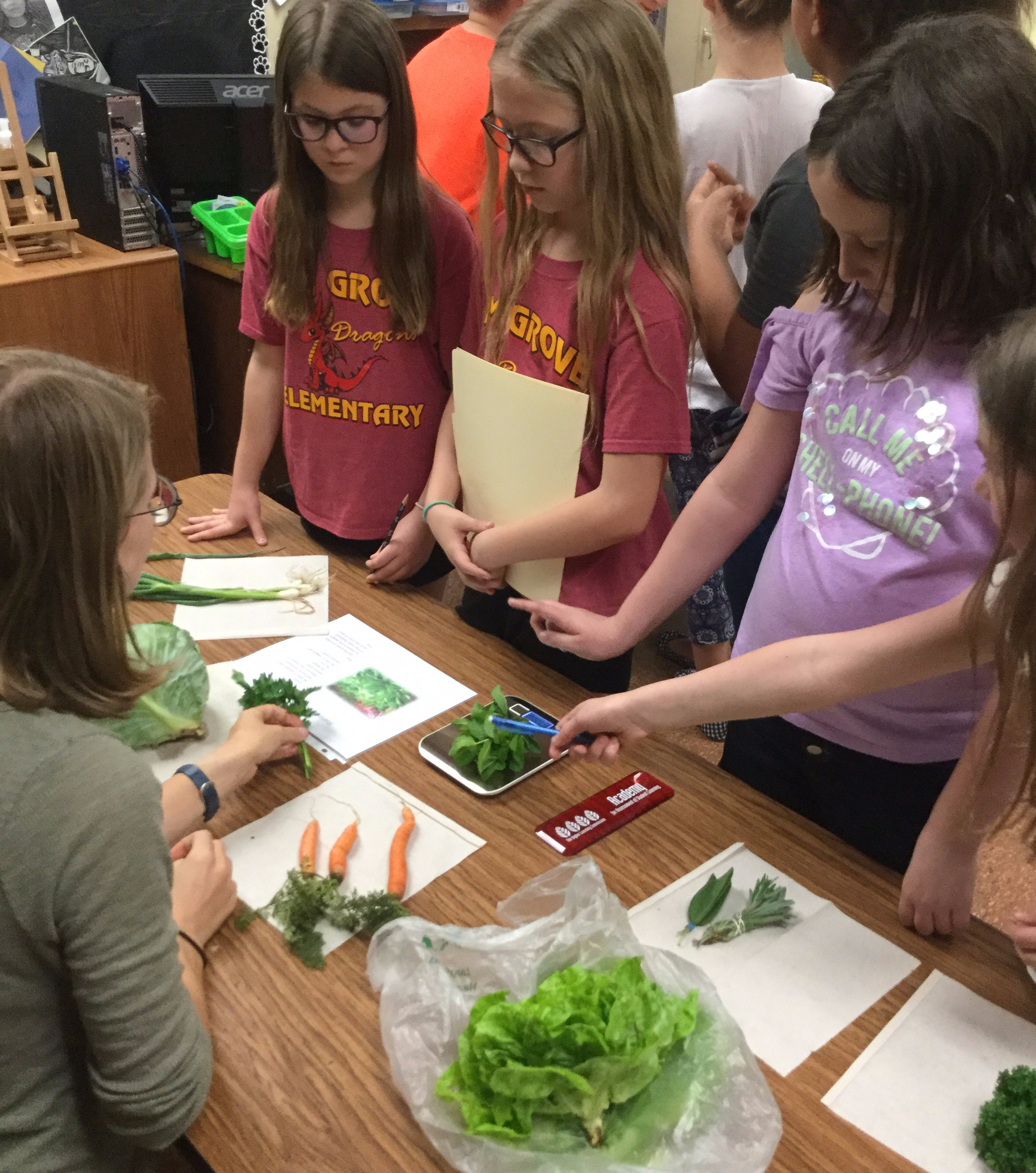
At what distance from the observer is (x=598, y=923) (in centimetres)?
86

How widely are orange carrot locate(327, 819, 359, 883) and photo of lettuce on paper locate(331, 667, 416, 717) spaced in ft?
0.70

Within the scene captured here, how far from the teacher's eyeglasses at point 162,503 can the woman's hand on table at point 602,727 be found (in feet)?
1.55

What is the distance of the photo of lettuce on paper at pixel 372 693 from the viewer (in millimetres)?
1245

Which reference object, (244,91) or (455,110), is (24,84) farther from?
(455,110)

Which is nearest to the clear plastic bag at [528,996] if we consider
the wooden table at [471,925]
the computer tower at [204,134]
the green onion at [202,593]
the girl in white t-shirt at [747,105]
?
the wooden table at [471,925]

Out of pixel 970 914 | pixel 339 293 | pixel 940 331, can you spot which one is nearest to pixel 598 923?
pixel 970 914

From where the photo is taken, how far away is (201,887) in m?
0.94

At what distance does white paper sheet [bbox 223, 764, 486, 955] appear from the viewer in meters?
0.99

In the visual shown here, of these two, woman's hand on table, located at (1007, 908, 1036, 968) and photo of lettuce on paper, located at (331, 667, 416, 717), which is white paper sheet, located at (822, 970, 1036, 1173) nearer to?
woman's hand on table, located at (1007, 908, 1036, 968)

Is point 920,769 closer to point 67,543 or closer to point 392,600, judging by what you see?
point 392,600

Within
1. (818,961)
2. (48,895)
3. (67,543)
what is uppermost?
(67,543)

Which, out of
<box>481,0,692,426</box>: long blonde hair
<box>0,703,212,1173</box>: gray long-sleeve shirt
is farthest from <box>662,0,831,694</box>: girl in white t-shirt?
<box>0,703,212,1173</box>: gray long-sleeve shirt

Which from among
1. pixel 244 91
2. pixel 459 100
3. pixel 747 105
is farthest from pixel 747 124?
pixel 244 91

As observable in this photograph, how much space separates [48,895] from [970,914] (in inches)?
31.7
